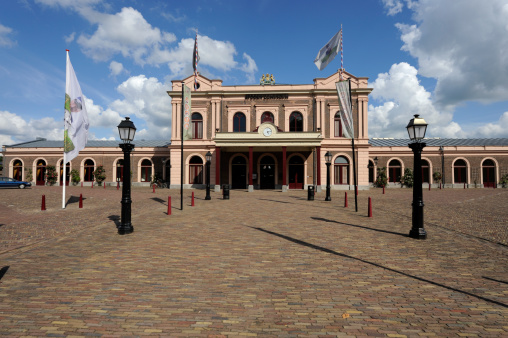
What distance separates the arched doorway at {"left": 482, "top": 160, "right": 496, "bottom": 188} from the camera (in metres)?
31.1

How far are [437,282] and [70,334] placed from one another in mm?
5192

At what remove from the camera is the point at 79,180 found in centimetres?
3309

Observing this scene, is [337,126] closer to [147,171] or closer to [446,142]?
[446,142]

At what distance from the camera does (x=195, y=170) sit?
28203mm

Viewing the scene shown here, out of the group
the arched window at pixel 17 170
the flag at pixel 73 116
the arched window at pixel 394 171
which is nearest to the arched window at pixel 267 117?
the arched window at pixel 394 171

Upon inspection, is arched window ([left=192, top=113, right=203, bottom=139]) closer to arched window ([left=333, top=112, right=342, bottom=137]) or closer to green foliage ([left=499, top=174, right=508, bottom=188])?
arched window ([left=333, top=112, right=342, bottom=137])

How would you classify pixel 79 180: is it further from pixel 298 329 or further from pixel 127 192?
pixel 298 329

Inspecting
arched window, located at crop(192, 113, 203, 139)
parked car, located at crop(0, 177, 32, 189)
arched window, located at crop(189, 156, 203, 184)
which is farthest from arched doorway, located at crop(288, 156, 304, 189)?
parked car, located at crop(0, 177, 32, 189)

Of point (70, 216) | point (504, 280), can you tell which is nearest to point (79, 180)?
point (70, 216)

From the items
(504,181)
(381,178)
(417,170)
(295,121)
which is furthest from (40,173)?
(504,181)

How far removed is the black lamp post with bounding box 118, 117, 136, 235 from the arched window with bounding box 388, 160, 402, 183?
107ft

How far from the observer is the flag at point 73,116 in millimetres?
13641

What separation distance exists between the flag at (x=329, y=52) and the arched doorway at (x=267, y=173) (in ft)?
39.3

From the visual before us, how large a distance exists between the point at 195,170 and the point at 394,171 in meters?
25.1
